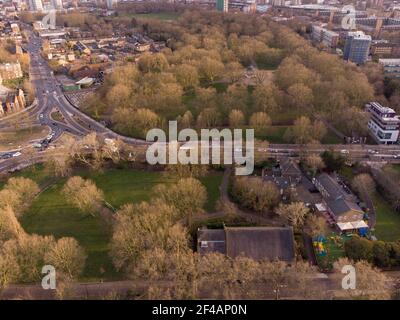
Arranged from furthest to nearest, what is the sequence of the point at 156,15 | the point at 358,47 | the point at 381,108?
the point at 156,15, the point at 358,47, the point at 381,108

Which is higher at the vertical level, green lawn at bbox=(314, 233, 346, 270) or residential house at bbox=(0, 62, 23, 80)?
residential house at bbox=(0, 62, 23, 80)

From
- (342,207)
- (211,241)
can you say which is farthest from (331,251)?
(211,241)

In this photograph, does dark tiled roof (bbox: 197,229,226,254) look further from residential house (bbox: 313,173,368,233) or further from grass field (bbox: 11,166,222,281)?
residential house (bbox: 313,173,368,233)

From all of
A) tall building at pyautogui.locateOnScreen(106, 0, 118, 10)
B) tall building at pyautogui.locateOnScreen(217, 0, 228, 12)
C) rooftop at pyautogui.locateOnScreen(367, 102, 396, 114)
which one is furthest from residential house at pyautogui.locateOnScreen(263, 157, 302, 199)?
tall building at pyautogui.locateOnScreen(106, 0, 118, 10)

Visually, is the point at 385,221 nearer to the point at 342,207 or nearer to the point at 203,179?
the point at 342,207

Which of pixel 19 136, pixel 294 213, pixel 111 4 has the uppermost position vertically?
pixel 111 4

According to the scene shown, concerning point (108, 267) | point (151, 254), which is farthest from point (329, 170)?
point (108, 267)

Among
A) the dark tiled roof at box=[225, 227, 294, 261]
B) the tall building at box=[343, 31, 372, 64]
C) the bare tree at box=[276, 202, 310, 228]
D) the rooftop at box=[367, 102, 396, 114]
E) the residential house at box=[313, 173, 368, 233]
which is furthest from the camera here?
the tall building at box=[343, 31, 372, 64]
